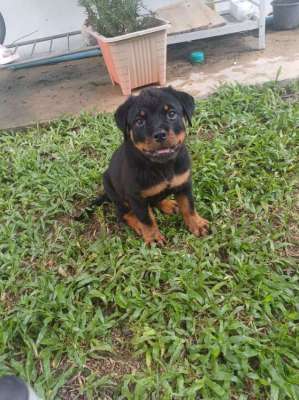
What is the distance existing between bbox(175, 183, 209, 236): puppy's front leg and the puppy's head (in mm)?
414

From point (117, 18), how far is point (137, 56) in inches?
17.5

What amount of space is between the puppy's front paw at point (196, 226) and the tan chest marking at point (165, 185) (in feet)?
1.14

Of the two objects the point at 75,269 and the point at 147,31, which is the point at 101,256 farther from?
the point at 147,31

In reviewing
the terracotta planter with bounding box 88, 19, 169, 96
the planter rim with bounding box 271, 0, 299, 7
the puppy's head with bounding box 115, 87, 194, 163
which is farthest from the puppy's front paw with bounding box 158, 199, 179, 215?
the planter rim with bounding box 271, 0, 299, 7

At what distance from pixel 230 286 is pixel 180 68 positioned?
11.7ft

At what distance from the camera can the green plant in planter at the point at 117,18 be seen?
4359 millimetres

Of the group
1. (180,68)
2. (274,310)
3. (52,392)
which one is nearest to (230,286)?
(274,310)

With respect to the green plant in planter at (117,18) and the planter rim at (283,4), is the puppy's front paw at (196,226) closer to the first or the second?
the green plant in planter at (117,18)

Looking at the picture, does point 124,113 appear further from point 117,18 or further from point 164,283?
point 117,18

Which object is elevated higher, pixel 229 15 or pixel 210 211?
pixel 229 15

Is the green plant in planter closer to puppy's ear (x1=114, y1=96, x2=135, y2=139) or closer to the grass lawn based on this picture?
the grass lawn

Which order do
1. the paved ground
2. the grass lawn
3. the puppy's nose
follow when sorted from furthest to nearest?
1. the paved ground
2. the puppy's nose
3. the grass lawn

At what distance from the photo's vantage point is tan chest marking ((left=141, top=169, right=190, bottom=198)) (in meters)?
2.45

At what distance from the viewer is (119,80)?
4633mm
